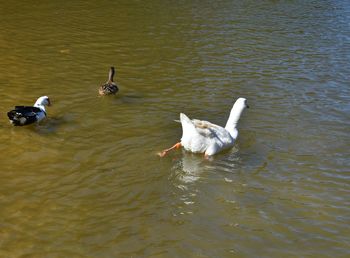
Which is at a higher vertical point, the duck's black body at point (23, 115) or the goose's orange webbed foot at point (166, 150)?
the duck's black body at point (23, 115)

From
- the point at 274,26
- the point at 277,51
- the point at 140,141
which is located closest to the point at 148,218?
the point at 140,141

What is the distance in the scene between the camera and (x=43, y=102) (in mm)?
10633

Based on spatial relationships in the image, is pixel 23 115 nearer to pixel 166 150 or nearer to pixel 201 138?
pixel 166 150

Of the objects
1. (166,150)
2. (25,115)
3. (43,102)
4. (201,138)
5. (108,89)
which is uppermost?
(108,89)

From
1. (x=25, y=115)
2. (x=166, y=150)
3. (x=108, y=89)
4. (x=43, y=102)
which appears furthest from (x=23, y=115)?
(x=166, y=150)

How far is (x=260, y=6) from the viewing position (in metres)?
23.3

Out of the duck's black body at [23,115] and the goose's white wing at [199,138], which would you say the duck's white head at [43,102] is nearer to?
the duck's black body at [23,115]

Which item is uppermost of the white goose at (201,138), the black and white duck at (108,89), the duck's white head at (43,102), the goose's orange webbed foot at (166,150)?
the black and white duck at (108,89)

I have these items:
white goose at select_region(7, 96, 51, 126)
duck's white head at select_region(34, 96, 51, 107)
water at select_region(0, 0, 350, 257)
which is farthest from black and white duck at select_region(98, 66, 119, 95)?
white goose at select_region(7, 96, 51, 126)

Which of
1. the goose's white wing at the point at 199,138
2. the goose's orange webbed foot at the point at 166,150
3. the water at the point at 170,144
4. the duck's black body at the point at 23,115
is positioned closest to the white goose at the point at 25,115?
the duck's black body at the point at 23,115

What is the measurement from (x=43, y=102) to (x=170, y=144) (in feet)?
10.3

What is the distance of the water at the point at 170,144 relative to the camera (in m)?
6.68

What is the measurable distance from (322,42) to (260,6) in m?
6.84

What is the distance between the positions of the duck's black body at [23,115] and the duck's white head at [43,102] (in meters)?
0.62
